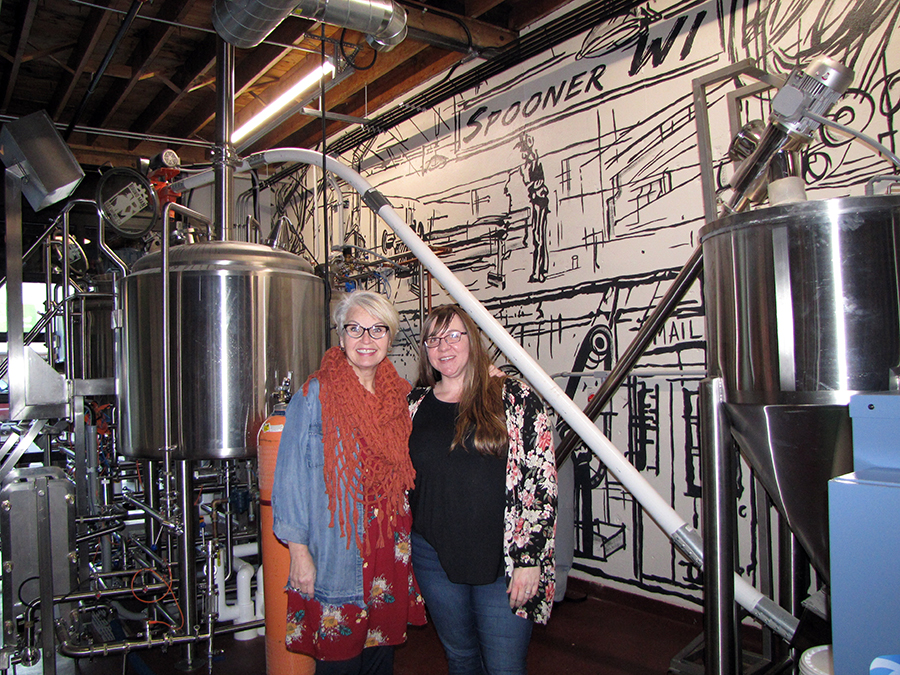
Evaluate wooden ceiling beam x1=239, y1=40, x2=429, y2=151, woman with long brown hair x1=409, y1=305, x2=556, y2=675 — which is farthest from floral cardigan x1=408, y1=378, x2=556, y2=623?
wooden ceiling beam x1=239, y1=40, x2=429, y2=151

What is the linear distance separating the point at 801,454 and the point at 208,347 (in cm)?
235

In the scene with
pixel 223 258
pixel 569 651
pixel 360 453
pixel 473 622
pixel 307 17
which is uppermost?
pixel 307 17

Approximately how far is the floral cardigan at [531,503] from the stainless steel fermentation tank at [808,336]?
58 cm

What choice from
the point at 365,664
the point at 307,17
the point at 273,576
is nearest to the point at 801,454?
the point at 365,664

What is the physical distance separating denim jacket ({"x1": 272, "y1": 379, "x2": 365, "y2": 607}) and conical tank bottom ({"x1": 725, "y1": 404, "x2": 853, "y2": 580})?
3.70 feet

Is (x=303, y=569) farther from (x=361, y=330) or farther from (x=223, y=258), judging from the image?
(x=223, y=258)

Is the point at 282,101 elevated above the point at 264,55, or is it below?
below

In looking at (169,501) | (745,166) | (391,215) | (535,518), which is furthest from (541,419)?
(169,501)

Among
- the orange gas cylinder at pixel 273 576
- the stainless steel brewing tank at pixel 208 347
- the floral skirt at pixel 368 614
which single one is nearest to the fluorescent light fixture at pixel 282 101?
the stainless steel brewing tank at pixel 208 347

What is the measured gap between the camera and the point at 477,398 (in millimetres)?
1882

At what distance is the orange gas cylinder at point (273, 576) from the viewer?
2521 mm

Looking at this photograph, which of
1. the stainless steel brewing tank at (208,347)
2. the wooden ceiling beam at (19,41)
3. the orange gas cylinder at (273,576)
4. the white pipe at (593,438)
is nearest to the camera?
the white pipe at (593,438)

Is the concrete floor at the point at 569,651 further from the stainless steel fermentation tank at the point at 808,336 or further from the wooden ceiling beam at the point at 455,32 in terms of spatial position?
the wooden ceiling beam at the point at 455,32

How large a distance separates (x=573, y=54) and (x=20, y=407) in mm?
3911
